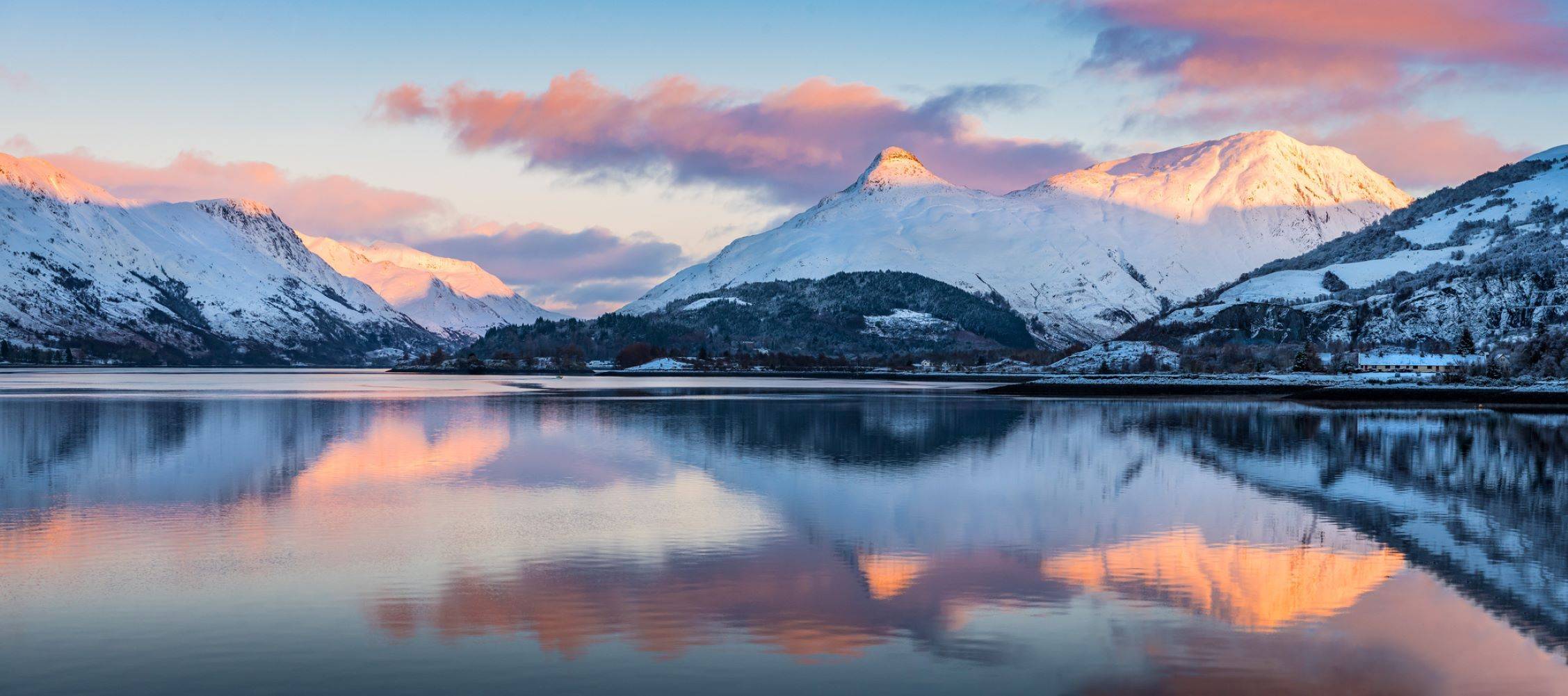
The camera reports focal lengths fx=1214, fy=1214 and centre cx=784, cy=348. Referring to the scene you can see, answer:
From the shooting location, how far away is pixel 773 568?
25.2 m

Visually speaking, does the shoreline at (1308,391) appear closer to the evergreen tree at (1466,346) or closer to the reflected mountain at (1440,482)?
the reflected mountain at (1440,482)

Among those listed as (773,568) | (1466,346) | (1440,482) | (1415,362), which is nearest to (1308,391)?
(1415,362)

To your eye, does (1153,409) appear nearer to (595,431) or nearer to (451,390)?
(595,431)

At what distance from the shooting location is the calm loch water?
17406mm

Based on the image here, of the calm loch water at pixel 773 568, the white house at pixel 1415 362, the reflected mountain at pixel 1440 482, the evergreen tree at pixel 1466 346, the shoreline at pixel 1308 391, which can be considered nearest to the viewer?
the calm loch water at pixel 773 568

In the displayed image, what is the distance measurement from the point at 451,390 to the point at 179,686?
415 feet

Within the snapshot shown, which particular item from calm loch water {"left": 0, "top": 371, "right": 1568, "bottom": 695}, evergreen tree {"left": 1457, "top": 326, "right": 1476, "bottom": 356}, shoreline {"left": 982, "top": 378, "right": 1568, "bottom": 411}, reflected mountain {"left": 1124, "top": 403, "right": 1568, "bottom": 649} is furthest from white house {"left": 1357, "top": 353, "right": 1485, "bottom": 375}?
calm loch water {"left": 0, "top": 371, "right": 1568, "bottom": 695}

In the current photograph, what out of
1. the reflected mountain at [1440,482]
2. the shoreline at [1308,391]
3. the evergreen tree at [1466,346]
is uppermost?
the evergreen tree at [1466,346]

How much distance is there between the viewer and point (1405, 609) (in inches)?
864

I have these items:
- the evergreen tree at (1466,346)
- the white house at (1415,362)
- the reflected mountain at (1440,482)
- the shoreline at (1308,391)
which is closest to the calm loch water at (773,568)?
the reflected mountain at (1440,482)

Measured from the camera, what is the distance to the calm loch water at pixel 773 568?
57.1 feet

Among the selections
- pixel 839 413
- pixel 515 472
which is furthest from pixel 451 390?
pixel 515 472

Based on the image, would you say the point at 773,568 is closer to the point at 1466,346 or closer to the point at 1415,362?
the point at 1415,362

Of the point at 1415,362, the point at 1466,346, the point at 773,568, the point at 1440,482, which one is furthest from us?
the point at 1466,346
